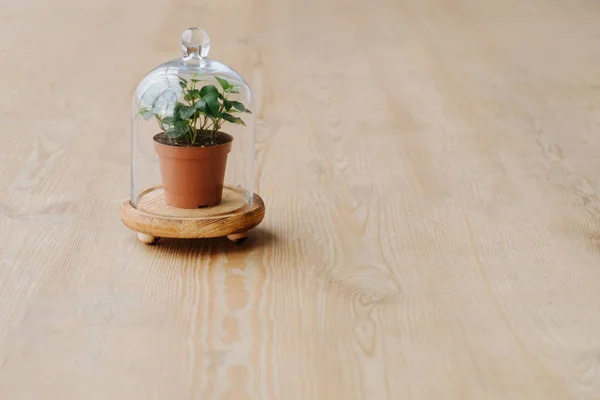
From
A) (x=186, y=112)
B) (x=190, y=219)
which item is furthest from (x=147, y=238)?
(x=186, y=112)

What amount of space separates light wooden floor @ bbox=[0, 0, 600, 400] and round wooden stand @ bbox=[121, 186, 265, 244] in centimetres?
5

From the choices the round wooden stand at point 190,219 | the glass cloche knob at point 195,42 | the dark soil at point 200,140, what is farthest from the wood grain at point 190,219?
the glass cloche knob at point 195,42

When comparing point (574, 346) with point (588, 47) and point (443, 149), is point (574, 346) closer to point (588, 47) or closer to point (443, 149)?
point (443, 149)

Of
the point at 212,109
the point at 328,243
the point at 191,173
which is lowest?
the point at 328,243

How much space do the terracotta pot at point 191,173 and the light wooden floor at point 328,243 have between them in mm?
81

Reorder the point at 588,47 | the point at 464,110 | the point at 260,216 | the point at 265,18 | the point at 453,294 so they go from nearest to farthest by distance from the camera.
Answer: the point at 453,294
the point at 260,216
the point at 464,110
the point at 588,47
the point at 265,18

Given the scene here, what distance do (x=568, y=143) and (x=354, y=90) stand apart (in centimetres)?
69

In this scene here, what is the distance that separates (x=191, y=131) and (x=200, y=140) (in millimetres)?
22

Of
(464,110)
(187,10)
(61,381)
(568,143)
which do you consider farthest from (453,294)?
(187,10)

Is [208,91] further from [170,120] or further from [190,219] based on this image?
[190,219]

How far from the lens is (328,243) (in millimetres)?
1611

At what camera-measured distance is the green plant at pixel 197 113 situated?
4.89ft

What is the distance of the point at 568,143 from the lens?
7.66 ft

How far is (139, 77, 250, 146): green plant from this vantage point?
1489 millimetres
